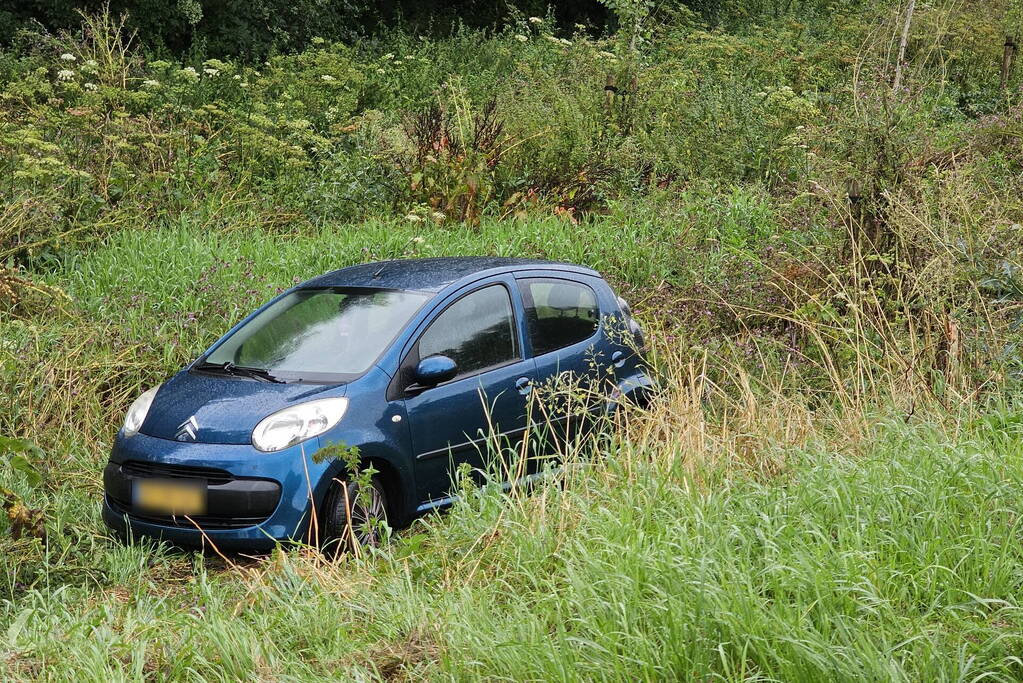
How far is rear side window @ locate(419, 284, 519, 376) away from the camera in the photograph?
5945mm

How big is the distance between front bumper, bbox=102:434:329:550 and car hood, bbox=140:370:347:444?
8 cm

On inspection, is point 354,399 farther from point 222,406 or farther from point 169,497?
point 169,497

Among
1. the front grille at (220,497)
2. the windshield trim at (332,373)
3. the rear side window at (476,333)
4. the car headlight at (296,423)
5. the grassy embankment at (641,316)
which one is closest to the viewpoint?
the grassy embankment at (641,316)

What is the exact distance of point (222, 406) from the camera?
217 inches

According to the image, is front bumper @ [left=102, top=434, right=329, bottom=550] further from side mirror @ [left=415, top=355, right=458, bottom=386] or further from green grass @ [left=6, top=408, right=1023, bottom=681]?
side mirror @ [left=415, top=355, right=458, bottom=386]

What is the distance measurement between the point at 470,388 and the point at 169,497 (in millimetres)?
1649

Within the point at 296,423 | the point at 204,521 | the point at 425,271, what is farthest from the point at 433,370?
the point at 204,521

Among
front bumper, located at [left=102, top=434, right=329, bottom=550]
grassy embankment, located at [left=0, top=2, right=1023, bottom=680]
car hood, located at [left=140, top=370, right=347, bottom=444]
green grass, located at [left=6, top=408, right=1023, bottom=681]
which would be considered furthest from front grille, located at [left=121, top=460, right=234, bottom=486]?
green grass, located at [left=6, top=408, right=1023, bottom=681]

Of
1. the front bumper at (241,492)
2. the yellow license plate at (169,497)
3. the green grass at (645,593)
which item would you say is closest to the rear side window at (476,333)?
the front bumper at (241,492)

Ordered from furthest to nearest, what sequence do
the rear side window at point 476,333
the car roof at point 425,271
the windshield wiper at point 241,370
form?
the car roof at point 425,271, the rear side window at point 476,333, the windshield wiper at point 241,370

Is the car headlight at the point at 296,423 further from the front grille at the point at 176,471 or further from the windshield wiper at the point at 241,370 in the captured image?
the windshield wiper at the point at 241,370

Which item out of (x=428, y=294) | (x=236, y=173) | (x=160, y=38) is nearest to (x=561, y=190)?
(x=236, y=173)

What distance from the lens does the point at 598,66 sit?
15008 mm

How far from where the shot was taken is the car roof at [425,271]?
626 cm
